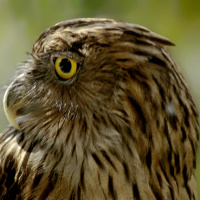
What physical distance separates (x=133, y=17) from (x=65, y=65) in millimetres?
1454

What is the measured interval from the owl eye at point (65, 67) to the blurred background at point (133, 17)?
3.81ft

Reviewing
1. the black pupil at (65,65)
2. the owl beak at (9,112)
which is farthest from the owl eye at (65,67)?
the owl beak at (9,112)

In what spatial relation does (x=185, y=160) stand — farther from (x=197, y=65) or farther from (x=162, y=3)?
(x=162, y=3)

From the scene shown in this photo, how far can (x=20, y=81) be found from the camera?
215cm

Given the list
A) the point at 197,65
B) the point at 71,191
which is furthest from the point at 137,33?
the point at 197,65

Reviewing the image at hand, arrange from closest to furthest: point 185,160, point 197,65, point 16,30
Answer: point 185,160 < point 197,65 < point 16,30

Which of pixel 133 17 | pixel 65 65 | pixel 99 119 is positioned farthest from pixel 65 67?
pixel 133 17

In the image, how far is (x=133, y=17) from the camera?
3.34 meters

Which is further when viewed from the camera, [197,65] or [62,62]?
[197,65]

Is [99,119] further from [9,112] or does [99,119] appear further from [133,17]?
[133,17]

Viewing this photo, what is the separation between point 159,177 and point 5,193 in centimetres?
62

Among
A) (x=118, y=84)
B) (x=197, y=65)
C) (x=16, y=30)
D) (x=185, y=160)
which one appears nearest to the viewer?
(x=118, y=84)

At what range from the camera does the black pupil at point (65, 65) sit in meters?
1.97

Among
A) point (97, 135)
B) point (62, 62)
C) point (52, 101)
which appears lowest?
point (97, 135)
